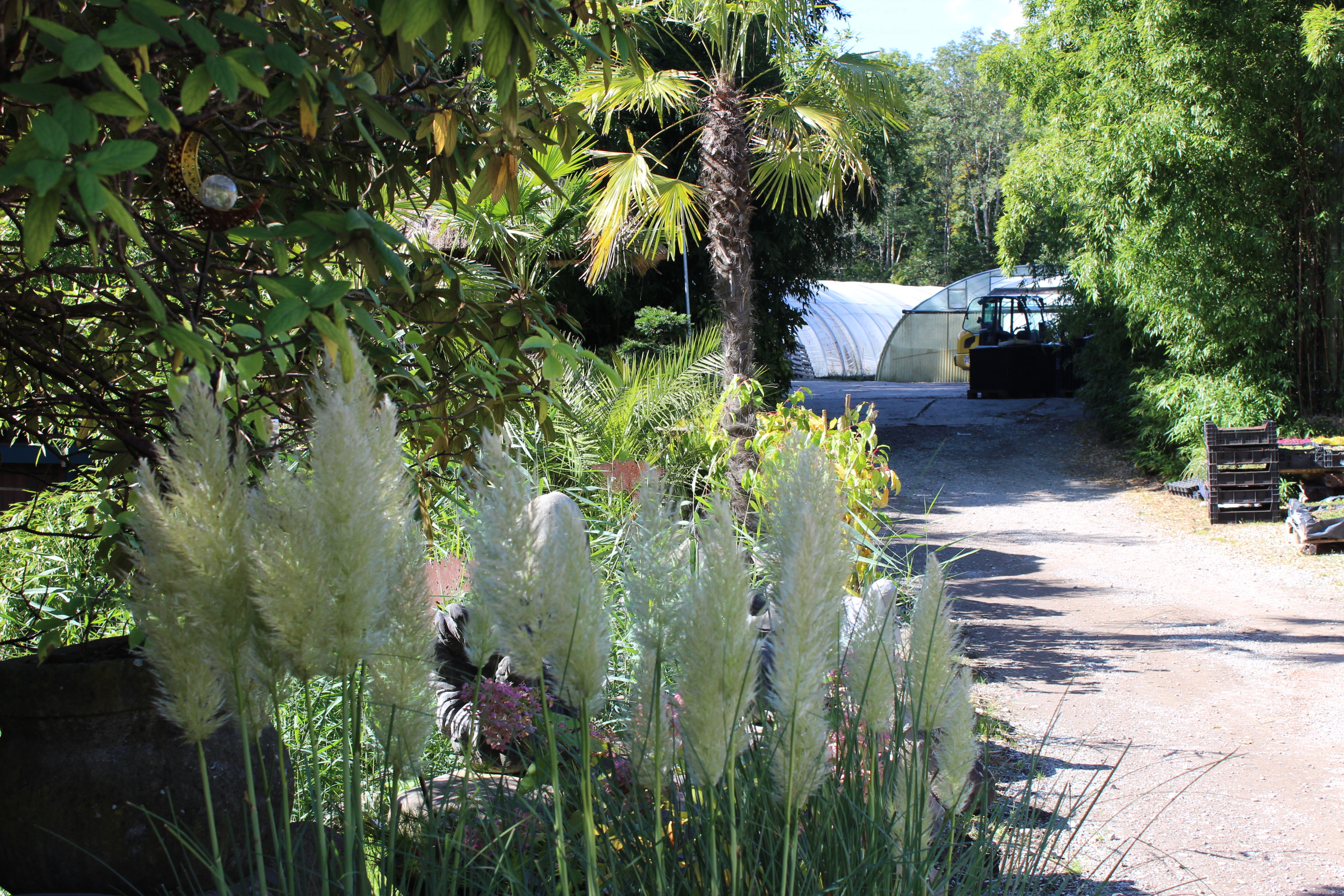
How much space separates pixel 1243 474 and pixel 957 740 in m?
9.87

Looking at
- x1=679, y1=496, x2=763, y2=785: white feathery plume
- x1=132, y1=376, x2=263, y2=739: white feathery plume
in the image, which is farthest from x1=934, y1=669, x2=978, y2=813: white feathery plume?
x1=132, y1=376, x2=263, y2=739: white feathery plume

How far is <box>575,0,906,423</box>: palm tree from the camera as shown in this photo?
687cm

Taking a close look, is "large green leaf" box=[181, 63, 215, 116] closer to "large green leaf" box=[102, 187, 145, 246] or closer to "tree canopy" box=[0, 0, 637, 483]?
"tree canopy" box=[0, 0, 637, 483]

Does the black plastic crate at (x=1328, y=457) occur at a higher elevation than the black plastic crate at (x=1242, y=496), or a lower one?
higher

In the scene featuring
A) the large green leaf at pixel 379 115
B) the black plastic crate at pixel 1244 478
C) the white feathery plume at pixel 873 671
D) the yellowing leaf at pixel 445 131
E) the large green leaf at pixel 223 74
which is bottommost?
the black plastic crate at pixel 1244 478

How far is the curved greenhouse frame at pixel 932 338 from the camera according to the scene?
26.3 m

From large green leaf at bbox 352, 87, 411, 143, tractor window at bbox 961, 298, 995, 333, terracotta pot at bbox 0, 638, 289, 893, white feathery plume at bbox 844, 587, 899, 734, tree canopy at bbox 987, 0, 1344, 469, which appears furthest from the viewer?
tractor window at bbox 961, 298, 995, 333

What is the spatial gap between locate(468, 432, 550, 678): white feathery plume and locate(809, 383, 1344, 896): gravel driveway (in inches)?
36.5

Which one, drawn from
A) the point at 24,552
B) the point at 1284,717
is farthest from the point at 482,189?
the point at 1284,717

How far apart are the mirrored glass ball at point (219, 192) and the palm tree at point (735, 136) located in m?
5.17

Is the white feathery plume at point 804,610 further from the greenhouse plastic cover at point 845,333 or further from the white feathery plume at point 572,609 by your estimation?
the greenhouse plastic cover at point 845,333

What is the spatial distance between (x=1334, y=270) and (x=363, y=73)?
40.5 feet

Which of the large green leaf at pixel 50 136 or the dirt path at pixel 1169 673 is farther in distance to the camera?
the dirt path at pixel 1169 673

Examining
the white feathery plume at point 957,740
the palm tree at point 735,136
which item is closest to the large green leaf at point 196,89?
the white feathery plume at point 957,740
